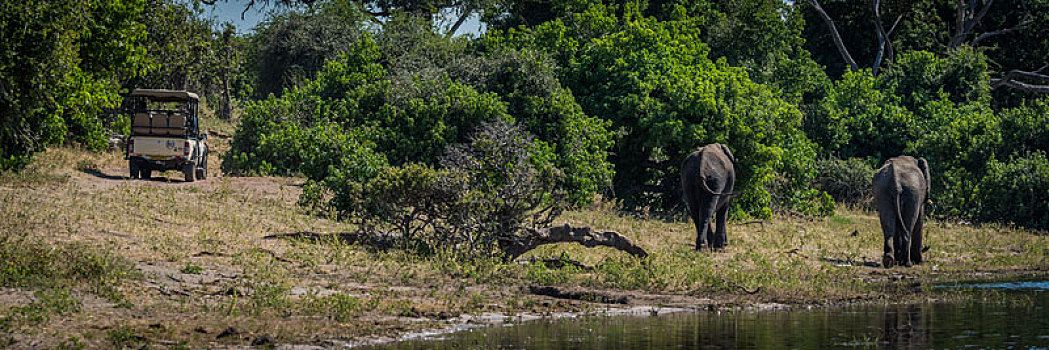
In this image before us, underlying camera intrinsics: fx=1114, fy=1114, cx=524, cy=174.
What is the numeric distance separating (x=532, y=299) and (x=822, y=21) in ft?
134

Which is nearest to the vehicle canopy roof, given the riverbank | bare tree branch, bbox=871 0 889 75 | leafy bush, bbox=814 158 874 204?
the riverbank

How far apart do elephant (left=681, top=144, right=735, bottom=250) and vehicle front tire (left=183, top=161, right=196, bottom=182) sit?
12.5 metres

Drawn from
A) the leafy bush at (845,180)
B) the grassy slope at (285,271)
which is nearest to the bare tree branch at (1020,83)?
the leafy bush at (845,180)

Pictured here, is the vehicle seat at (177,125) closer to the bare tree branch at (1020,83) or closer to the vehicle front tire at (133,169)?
the vehicle front tire at (133,169)

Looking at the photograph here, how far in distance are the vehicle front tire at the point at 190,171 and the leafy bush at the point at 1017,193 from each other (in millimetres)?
21212

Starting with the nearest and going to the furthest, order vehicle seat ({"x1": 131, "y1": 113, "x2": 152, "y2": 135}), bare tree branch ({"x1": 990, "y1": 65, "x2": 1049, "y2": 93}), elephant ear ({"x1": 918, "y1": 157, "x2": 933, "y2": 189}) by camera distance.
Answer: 1. elephant ear ({"x1": 918, "y1": 157, "x2": 933, "y2": 189})
2. vehicle seat ({"x1": 131, "y1": 113, "x2": 152, "y2": 135})
3. bare tree branch ({"x1": 990, "y1": 65, "x2": 1049, "y2": 93})

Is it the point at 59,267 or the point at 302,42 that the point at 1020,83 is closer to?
the point at 302,42

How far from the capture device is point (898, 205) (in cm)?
2027

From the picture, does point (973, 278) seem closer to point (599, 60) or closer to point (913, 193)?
point (913, 193)

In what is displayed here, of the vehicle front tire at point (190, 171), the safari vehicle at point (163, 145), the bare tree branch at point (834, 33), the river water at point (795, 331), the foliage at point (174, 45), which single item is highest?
the bare tree branch at point (834, 33)

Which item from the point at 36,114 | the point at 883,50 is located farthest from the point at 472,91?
the point at 883,50

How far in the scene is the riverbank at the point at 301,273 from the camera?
1195 cm

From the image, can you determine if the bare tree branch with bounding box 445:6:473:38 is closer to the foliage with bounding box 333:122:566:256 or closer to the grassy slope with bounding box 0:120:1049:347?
the grassy slope with bounding box 0:120:1049:347

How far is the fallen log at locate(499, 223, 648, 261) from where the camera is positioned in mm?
17531
